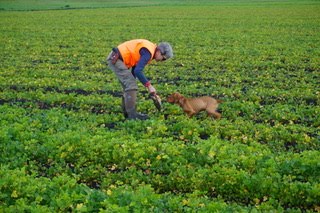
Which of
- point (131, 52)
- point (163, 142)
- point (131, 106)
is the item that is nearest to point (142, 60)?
point (131, 52)

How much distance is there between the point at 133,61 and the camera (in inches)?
328

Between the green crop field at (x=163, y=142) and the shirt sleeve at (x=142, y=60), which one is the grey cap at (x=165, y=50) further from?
the green crop field at (x=163, y=142)

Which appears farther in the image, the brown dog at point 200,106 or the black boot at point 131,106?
the brown dog at point 200,106

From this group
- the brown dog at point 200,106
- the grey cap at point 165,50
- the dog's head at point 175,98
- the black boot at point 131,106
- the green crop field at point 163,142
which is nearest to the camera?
the green crop field at point 163,142

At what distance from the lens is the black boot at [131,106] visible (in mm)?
8555

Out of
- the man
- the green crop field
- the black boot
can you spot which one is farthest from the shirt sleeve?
the green crop field

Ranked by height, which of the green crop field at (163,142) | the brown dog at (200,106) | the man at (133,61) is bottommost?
the green crop field at (163,142)

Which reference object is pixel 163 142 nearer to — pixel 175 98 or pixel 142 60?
pixel 142 60

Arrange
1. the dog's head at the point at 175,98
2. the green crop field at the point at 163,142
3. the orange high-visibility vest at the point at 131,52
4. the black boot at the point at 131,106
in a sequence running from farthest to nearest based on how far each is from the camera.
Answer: the dog's head at the point at 175,98 → the black boot at the point at 131,106 → the orange high-visibility vest at the point at 131,52 → the green crop field at the point at 163,142

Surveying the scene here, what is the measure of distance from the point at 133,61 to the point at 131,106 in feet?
3.11

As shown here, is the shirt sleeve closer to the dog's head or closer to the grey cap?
the grey cap

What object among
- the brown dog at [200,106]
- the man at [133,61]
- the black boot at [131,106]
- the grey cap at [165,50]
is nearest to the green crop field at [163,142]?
the brown dog at [200,106]

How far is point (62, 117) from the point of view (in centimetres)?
880

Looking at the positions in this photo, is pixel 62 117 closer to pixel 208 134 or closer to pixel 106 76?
pixel 208 134
